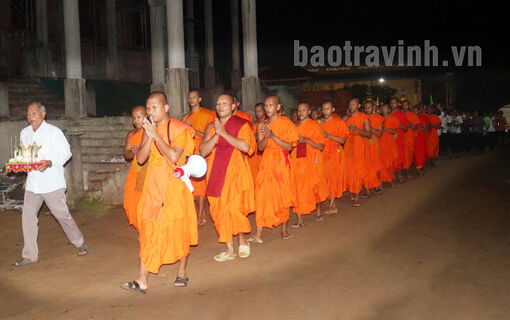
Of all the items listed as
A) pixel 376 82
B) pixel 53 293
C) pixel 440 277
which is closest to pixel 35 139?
pixel 53 293

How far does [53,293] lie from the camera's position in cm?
537

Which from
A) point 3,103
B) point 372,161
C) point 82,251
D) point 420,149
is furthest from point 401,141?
point 3,103

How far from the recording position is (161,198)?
5148 millimetres

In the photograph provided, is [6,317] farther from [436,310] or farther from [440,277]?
[440,277]

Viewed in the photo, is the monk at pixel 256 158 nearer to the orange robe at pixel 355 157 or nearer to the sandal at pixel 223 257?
the orange robe at pixel 355 157

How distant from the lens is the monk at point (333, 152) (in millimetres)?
9469

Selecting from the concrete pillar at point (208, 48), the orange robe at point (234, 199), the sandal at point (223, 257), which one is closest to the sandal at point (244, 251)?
the sandal at point (223, 257)

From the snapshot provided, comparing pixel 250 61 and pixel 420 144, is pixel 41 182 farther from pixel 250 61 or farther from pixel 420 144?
pixel 250 61

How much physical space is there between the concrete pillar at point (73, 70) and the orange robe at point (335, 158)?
298 inches

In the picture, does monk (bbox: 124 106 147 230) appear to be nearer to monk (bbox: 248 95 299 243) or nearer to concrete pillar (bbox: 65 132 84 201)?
monk (bbox: 248 95 299 243)

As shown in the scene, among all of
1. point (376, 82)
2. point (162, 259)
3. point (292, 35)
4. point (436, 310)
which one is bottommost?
point (436, 310)

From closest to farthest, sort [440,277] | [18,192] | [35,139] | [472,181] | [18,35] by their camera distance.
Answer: [440,277] < [35,139] < [18,192] < [472,181] < [18,35]

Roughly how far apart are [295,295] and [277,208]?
2.20 meters

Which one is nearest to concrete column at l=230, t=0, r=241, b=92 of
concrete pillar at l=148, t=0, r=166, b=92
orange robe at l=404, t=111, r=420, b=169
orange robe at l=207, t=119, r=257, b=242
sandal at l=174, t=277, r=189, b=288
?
concrete pillar at l=148, t=0, r=166, b=92
